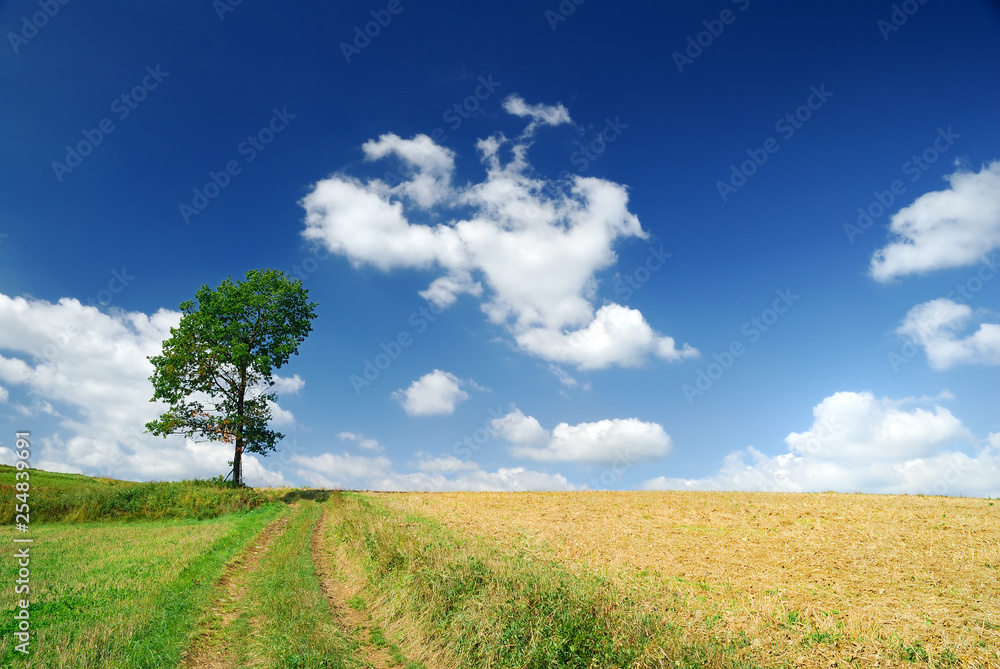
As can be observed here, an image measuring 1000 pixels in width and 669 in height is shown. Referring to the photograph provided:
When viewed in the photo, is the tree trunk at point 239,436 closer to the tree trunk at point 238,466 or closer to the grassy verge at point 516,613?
the tree trunk at point 238,466

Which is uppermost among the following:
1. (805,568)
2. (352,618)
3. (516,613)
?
(516,613)

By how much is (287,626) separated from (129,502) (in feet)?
109

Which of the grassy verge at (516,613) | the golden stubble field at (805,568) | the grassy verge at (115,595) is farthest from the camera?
the golden stubble field at (805,568)

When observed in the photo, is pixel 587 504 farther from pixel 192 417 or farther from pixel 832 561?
pixel 192 417

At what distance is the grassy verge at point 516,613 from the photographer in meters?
8.21

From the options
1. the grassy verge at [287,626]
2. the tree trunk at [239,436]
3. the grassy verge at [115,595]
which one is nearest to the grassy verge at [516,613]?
the grassy verge at [287,626]

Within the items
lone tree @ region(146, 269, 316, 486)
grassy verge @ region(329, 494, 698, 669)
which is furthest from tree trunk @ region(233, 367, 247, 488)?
grassy verge @ region(329, 494, 698, 669)

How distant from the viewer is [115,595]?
43.0ft

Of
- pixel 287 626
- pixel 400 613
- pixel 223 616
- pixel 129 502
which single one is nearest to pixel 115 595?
pixel 223 616

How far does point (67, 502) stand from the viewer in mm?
33562

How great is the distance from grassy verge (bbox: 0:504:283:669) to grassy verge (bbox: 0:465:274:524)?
28.7 feet

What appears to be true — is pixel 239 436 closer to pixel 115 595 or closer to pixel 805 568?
pixel 115 595

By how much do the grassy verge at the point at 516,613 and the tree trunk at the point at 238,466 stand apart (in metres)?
33.2

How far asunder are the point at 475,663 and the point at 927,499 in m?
36.1
